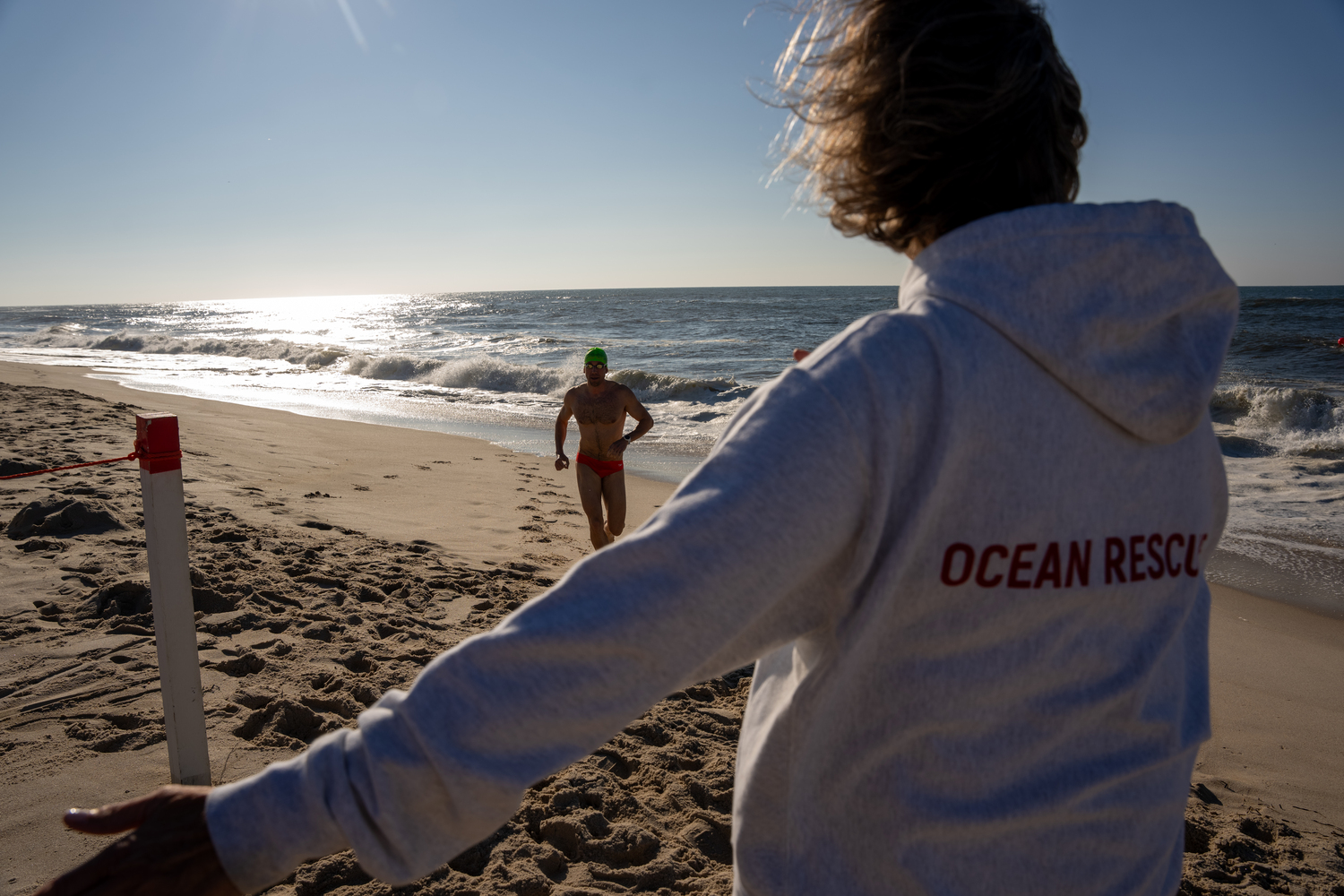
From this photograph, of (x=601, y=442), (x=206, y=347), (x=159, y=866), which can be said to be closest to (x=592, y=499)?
(x=601, y=442)

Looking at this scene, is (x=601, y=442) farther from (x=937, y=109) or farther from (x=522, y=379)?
(x=522, y=379)

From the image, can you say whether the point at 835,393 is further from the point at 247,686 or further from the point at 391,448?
the point at 391,448

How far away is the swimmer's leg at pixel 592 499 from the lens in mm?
6562

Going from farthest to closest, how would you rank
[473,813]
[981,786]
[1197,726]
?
1. [1197,726]
2. [981,786]
3. [473,813]

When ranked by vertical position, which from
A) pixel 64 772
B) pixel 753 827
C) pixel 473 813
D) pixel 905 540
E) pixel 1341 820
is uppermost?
pixel 905 540

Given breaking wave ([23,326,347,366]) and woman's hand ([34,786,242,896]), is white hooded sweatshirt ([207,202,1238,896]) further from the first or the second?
breaking wave ([23,326,347,366])

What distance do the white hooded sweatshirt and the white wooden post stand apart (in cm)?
229

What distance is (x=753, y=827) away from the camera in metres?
0.87

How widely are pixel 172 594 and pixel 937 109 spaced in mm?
2889

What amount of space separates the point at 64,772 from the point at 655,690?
11.2ft

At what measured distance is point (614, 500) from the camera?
667 cm

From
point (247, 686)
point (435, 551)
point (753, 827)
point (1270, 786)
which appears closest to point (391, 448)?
point (435, 551)

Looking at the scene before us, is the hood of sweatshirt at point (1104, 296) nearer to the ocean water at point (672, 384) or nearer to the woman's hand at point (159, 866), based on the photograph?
the woman's hand at point (159, 866)

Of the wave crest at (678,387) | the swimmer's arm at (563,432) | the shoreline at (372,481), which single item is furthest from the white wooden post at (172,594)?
the wave crest at (678,387)
